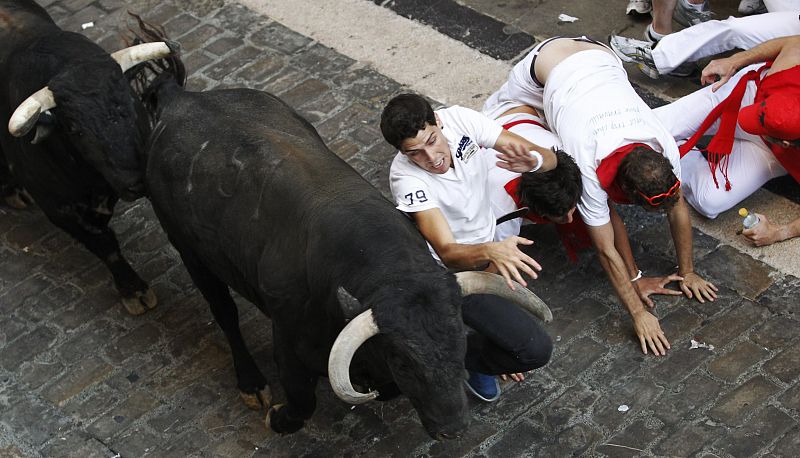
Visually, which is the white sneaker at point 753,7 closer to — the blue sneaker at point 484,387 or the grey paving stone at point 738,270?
the grey paving stone at point 738,270

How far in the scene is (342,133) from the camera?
7.45 metres

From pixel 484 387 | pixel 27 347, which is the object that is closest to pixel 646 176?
pixel 484 387

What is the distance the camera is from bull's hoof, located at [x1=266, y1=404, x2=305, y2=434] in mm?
5535

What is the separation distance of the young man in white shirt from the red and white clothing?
123cm

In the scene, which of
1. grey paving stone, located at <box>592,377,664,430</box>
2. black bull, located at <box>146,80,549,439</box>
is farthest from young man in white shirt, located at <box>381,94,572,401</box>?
grey paving stone, located at <box>592,377,664,430</box>

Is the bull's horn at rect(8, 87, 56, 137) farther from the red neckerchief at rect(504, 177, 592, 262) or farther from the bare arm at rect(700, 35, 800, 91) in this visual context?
the bare arm at rect(700, 35, 800, 91)

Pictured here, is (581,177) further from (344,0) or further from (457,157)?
(344,0)

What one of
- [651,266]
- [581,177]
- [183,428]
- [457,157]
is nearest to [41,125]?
[183,428]

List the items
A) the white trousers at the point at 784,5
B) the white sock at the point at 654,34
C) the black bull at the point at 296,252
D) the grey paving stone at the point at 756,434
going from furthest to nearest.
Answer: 1. the white sock at the point at 654,34
2. the white trousers at the point at 784,5
3. the grey paving stone at the point at 756,434
4. the black bull at the point at 296,252

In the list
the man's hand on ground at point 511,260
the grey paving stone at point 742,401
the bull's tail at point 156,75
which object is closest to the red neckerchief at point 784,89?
the grey paving stone at point 742,401

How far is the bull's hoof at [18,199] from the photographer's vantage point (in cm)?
745

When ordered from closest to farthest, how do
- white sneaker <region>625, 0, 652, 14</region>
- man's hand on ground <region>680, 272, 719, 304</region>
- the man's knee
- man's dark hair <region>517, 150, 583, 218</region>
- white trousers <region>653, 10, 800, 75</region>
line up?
the man's knee, man's dark hair <region>517, 150, 583, 218</region>, man's hand on ground <region>680, 272, 719, 304</region>, white trousers <region>653, 10, 800, 75</region>, white sneaker <region>625, 0, 652, 14</region>

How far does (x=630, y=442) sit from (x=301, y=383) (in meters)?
1.62

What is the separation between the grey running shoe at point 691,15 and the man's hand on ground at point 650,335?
292 centimetres
